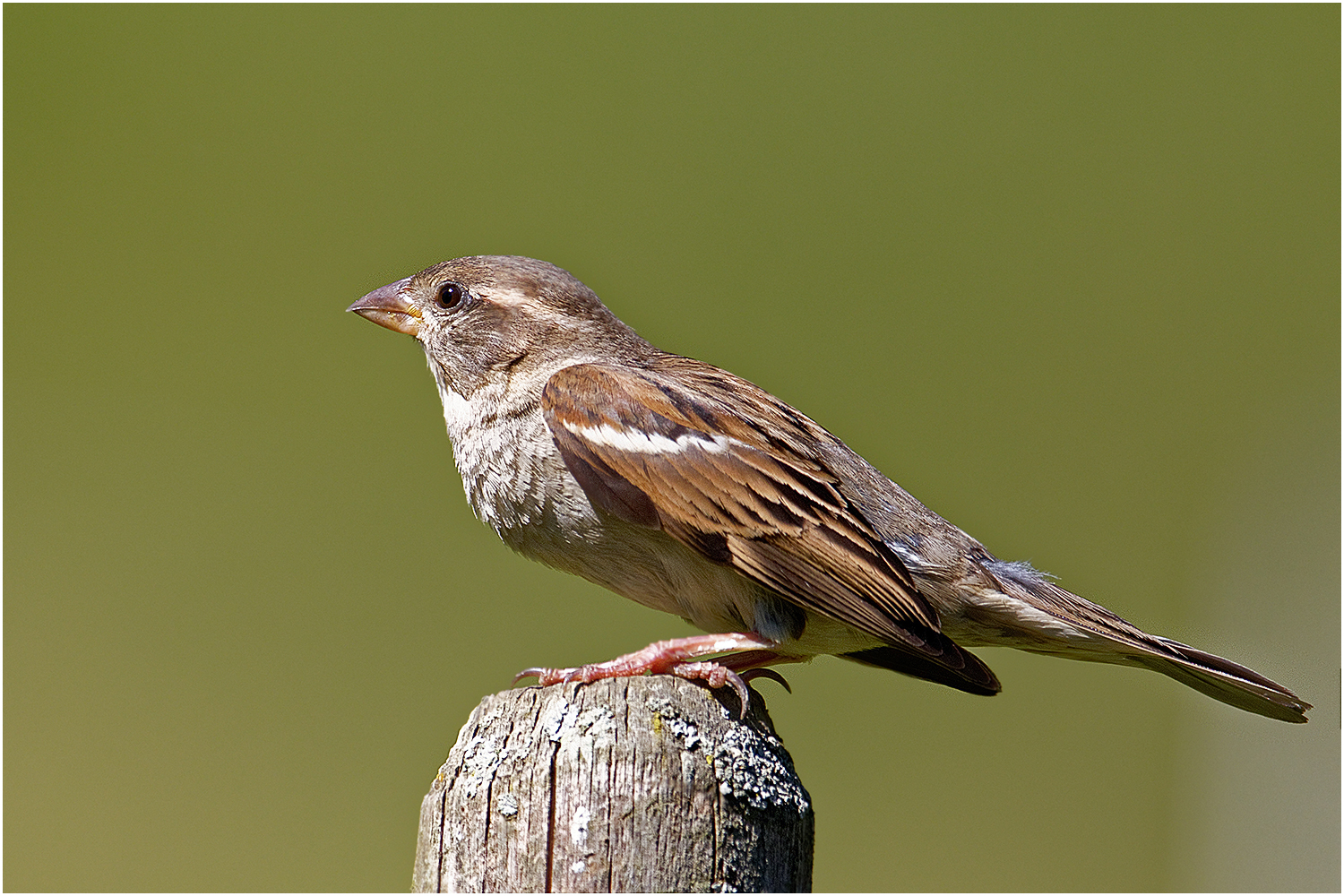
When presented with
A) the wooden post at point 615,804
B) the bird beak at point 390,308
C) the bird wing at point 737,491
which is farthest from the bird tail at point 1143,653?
the bird beak at point 390,308

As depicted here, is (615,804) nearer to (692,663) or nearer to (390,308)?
(692,663)

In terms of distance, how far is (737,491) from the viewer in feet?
10.1

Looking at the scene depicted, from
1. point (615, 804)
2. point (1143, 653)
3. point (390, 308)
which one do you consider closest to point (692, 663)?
point (615, 804)

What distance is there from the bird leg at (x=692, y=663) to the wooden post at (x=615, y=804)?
0.96ft

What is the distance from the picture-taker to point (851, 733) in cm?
647

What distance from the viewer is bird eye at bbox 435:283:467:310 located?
3.86m

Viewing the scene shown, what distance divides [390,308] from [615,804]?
2271 mm

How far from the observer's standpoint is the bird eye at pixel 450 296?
386cm

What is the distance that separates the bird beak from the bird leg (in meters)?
1.48

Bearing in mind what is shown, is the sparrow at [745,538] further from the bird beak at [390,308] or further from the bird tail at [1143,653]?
the bird beak at [390,308]

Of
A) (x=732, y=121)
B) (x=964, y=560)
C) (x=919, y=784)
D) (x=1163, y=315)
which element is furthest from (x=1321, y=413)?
(x=732, y=121)

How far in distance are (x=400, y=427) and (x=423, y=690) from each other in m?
1.68

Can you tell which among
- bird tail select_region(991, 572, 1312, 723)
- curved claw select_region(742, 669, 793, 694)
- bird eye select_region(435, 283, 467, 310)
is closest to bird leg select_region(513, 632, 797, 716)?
curved claw select_region(742, 669, 793, 694)

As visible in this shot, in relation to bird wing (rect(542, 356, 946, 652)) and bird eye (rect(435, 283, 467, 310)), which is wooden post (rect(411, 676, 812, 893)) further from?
bird eye (rect(435, 283, 467, 310))
